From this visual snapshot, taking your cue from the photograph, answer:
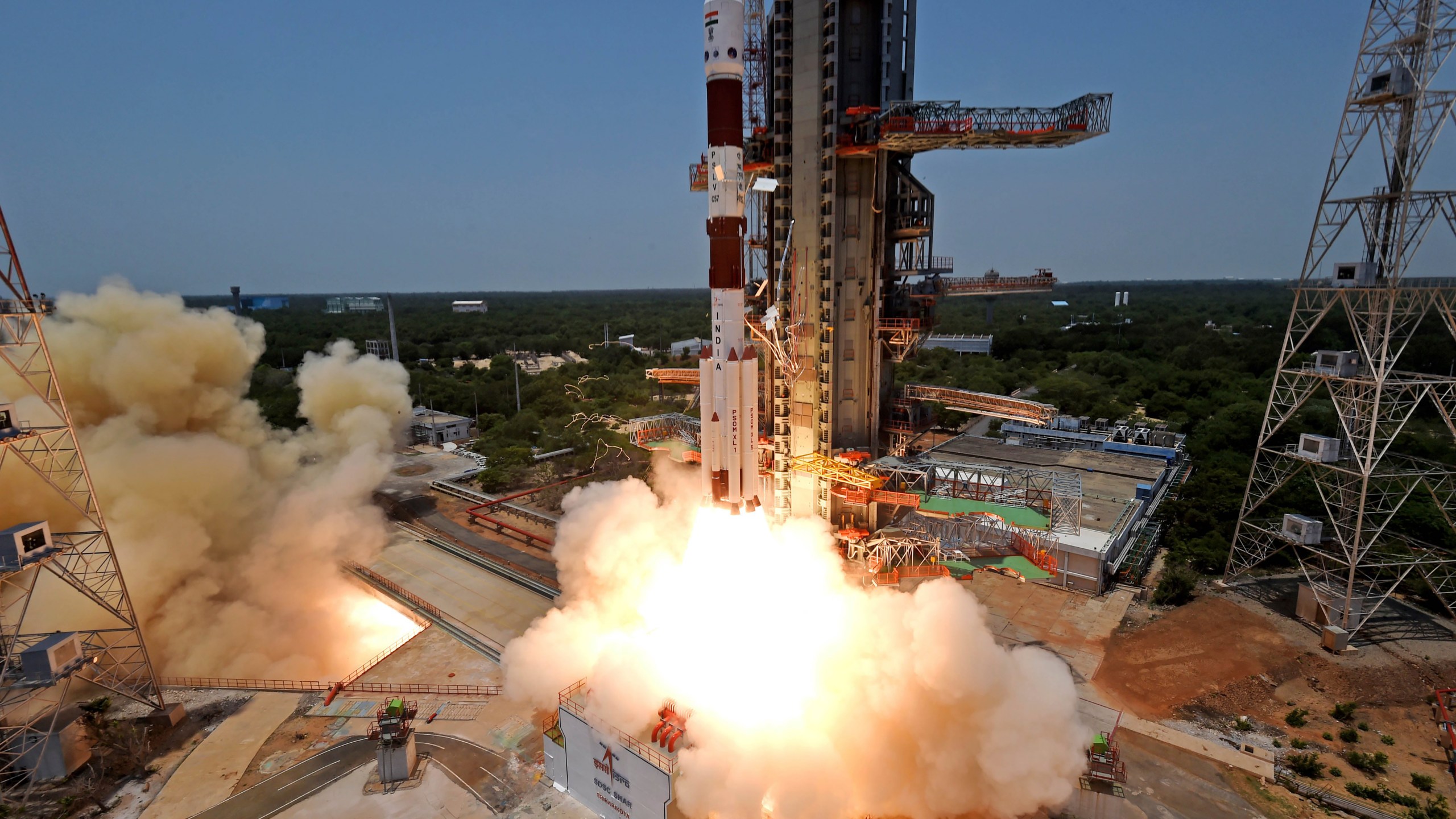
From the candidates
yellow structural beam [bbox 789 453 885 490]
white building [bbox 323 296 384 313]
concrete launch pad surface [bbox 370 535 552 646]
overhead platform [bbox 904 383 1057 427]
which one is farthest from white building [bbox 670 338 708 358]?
white building [bbox 323 296 384 313]

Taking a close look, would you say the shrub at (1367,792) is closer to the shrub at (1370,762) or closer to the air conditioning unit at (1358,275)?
the shrub at (1370,762)

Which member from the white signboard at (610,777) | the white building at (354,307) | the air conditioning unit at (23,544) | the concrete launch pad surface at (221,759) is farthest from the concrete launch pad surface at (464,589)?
the white building at (354,307)

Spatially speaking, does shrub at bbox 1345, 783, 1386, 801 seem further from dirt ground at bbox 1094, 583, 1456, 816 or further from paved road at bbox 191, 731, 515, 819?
paved road at bbox 191, 731, 515, 819

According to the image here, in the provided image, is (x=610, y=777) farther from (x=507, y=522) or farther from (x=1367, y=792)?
(x=507, y=522)

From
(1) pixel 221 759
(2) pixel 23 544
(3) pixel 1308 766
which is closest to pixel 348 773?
(1) pixel 221 759

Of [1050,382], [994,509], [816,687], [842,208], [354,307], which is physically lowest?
[994,509]

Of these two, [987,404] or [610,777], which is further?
[987,404]

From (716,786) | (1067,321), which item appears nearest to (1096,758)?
(716,786)

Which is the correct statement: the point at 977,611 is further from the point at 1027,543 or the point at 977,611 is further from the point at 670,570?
the point at 1027,543
